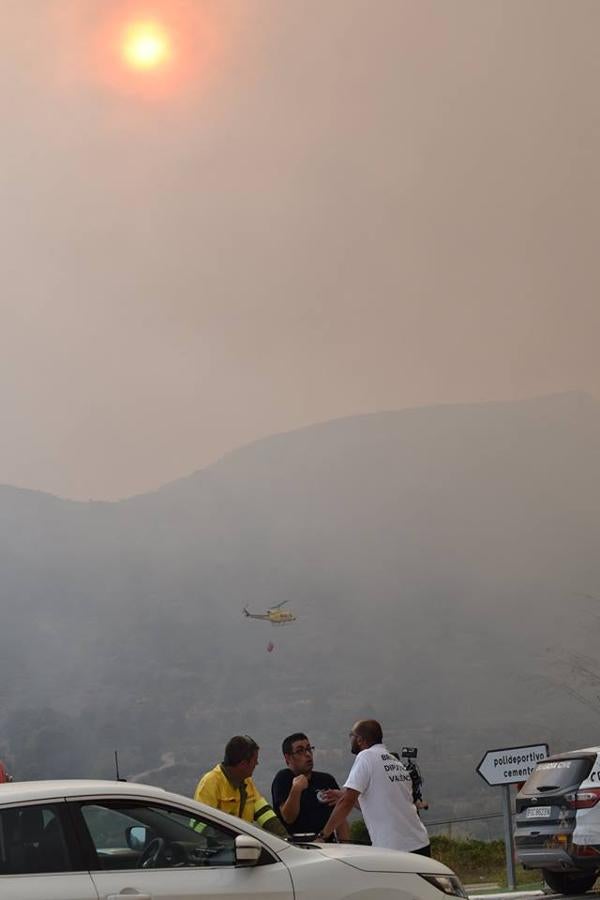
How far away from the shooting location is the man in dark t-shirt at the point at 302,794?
23.7 feet

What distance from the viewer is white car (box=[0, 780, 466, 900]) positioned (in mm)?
4145

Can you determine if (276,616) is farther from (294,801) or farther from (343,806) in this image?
A: (343,806)

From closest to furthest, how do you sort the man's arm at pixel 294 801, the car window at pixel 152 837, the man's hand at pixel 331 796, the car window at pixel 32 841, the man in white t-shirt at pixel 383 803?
1. the car window at pixel 32 841
2. the car window at pixel 152 837
3. the man in white t-shirt at pixel 383 803
4. the man's hand at pixel 331 796
5. the man's arm at pixel 294 801

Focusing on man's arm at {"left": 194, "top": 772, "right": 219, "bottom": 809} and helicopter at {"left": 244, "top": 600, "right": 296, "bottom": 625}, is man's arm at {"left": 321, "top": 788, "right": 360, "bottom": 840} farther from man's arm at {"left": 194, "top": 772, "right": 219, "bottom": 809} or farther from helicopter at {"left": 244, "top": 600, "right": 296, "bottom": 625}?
helicopter at {"left": 244, "top": 600, "right": 296, "bottom": 625}

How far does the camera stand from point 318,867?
187 inches

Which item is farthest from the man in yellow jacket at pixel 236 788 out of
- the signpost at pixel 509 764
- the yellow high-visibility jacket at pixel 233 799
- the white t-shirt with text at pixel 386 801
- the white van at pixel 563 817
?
the signpost at pixel 509 764

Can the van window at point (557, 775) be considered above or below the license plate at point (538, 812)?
above

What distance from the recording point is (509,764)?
425 inches

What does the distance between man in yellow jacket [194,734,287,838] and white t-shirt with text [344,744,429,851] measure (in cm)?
62

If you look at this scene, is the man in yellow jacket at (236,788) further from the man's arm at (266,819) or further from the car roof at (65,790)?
the car roof at (65,790)

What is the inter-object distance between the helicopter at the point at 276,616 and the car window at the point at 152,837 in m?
25.9

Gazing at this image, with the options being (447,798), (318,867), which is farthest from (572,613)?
(318,867)

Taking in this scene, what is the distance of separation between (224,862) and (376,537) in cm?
2710

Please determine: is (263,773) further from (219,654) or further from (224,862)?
(224,862)
